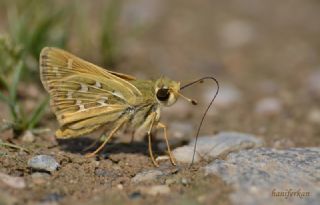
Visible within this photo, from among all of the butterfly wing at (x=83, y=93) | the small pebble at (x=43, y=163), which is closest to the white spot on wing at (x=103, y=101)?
the butterfly wing at (x=83, y=93)

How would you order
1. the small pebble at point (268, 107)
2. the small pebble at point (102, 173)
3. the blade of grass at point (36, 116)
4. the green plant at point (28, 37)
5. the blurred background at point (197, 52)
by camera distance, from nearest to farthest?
the small pebble at point (102, 173) → the blade of grass at point (36, 116) → the green plant at point (28, 37) → the blurred background at point (197, 52) → the small pebble at point (268, 107)

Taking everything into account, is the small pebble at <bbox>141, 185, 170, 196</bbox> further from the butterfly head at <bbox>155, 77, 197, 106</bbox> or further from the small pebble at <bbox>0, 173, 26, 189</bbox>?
the butterfly head at <bbox>155, 77, 197, 106</bbox>

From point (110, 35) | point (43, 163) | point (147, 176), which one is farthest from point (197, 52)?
point (43, 163)

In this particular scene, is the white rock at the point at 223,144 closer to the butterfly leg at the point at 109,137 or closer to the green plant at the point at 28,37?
the butterfly leg at the point at 109,137

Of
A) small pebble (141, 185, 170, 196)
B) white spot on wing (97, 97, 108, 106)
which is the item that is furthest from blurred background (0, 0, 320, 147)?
small pebble (141, 185, 170, 196)

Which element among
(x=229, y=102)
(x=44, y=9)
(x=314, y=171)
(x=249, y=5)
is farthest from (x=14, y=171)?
(x=249, y=5)

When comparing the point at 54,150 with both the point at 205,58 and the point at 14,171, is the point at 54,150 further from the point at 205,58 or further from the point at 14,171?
the point at 205,58
